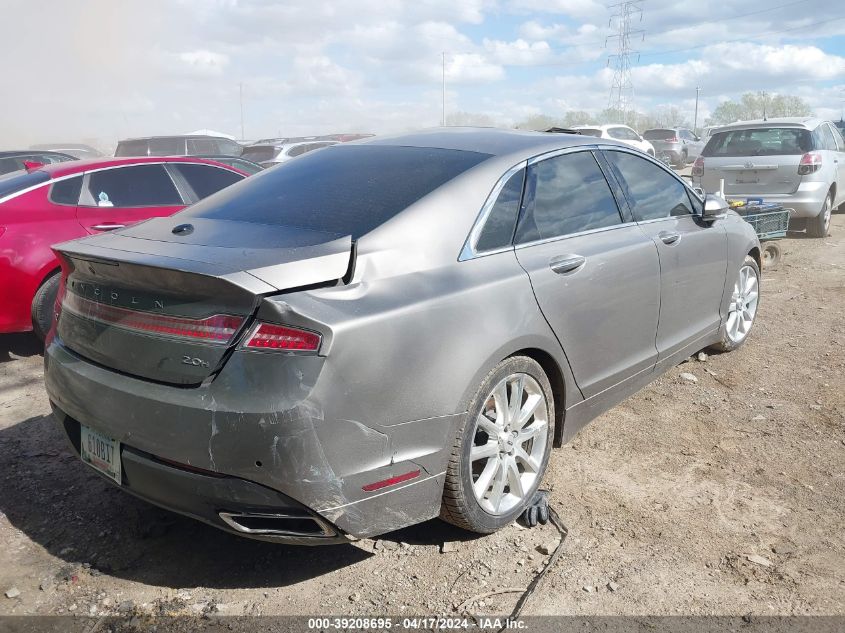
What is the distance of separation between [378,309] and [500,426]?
812 millimetres

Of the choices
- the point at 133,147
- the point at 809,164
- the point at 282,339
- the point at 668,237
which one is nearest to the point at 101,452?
the point at 282,339

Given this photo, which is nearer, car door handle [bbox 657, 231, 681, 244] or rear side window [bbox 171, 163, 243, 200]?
car door handle [bbox 657, 231, 681, 244]

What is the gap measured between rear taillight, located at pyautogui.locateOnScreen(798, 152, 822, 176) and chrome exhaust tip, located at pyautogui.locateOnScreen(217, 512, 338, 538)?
9.51 meters

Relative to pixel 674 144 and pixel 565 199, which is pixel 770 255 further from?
pixel 674 144

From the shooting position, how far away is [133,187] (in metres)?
6.17

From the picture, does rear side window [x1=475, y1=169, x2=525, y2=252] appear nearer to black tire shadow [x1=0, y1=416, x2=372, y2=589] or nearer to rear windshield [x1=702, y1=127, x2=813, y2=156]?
black tire shadow [x1=0, y1=416, x2=372, y2=589]

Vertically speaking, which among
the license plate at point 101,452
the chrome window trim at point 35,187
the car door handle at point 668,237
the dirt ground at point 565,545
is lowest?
the dirt ground at point 565,545

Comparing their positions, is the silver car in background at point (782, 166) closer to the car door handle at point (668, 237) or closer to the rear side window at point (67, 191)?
the car door handle at point (668, 237)

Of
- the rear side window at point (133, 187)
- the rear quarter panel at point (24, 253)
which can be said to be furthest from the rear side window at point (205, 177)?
the rear quarter panel at point (24, 253)

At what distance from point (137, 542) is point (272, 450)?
3.72 feet

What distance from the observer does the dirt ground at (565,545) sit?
8.76ft

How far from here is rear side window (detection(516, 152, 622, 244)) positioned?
3299 millimetres

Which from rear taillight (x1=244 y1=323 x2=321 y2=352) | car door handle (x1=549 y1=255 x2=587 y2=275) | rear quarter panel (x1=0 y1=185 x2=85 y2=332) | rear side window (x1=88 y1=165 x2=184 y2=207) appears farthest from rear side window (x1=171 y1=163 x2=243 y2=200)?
rear taillight (x1=244 y1=323 x2=321 y2=352)

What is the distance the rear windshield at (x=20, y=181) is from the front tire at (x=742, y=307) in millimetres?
5144
